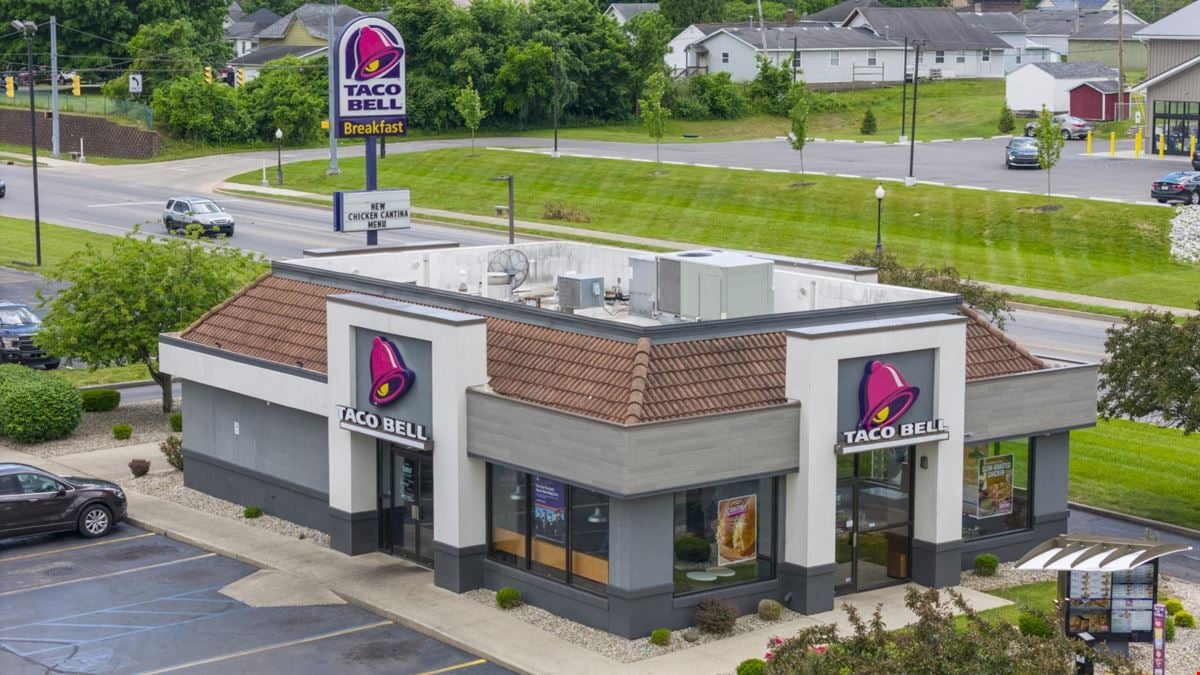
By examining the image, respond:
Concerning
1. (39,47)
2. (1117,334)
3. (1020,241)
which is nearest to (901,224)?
(1020,241)

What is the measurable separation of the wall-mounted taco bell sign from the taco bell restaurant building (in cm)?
5

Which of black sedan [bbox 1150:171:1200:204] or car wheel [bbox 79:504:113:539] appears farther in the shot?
black sedan [bbox 1150:171:1200:204]

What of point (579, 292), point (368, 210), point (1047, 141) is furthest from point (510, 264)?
point (1047, 141)

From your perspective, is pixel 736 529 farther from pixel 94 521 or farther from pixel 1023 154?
pixel 1023 154

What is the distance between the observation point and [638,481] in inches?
1001

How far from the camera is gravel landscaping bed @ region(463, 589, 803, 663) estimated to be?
2559 cm

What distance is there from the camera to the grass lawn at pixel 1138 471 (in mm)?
34250

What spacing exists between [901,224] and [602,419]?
153 feet

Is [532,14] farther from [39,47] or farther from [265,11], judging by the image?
→ [265,11]

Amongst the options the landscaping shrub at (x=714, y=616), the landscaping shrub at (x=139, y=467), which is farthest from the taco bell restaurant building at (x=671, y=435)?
the landscaping shrub at (x=139, y=467)

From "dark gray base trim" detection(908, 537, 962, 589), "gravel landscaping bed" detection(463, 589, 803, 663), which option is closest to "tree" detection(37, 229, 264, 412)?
"gravel landscaping bed" detection(463, 589, 803, 663)

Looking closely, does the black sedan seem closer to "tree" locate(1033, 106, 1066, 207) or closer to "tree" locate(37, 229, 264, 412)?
"tree" locate(1033, 106, 1066, 207)

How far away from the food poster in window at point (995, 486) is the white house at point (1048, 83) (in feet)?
277

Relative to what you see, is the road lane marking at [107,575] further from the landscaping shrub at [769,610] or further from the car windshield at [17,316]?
the car windshield at [17,316]
